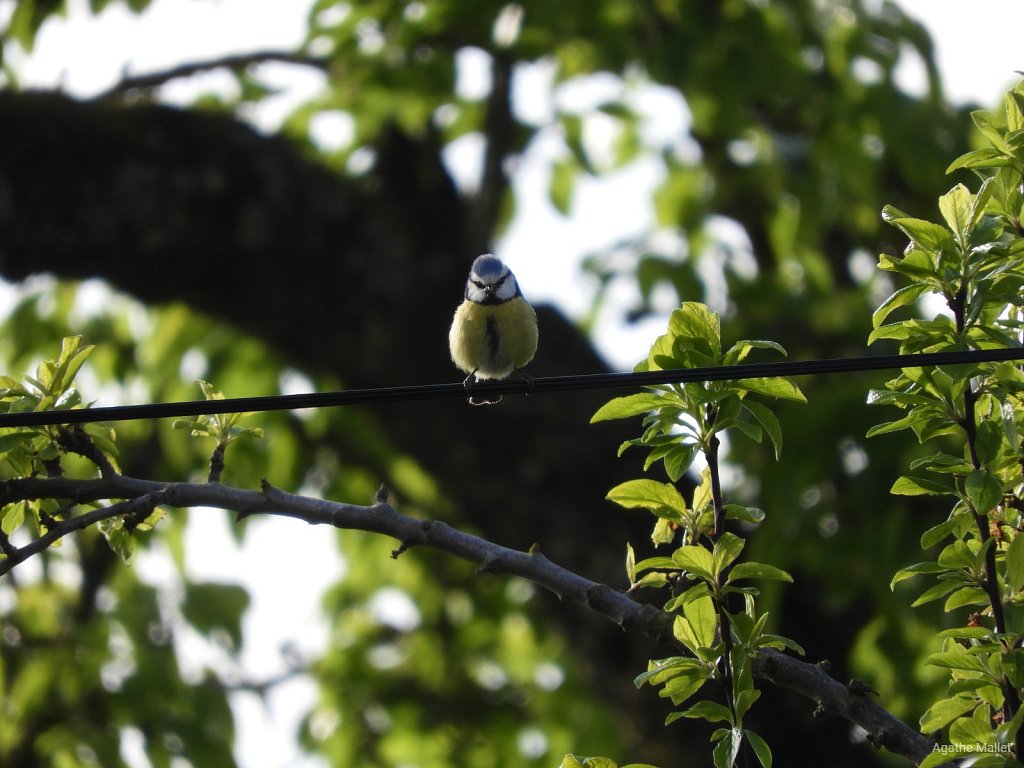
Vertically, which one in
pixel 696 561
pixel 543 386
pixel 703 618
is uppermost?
pixel 543 386

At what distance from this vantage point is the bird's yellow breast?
4711 mm

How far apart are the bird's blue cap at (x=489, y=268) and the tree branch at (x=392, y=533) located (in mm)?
2150

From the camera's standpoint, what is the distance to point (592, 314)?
6.93m

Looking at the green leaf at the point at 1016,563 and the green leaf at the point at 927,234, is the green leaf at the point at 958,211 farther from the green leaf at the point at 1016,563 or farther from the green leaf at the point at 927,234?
the green leaf at the point at 1016,563

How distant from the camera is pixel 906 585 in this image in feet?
16.4

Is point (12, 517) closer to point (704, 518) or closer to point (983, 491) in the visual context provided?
point (704, 518)

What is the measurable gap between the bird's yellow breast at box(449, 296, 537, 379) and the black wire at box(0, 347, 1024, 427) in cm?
182

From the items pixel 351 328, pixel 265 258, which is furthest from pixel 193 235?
pixel 351 328

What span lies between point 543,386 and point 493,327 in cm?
207

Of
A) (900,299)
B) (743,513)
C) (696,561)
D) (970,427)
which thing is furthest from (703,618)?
(900,299)

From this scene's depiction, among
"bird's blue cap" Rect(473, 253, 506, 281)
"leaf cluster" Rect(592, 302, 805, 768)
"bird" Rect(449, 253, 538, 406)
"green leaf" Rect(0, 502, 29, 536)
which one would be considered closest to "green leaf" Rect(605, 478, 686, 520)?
"leaf cluster" Rect(592, 302, 805, 768)

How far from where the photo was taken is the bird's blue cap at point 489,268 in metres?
4.85

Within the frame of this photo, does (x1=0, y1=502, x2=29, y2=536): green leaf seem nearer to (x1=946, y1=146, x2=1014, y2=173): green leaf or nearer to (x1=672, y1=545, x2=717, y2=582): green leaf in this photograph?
(x1=672, y1=545, x2=717, y2=582): green leaf

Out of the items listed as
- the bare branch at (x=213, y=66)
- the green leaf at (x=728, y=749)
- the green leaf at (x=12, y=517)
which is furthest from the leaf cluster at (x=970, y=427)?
the bare branch at (x=213, y=66)
